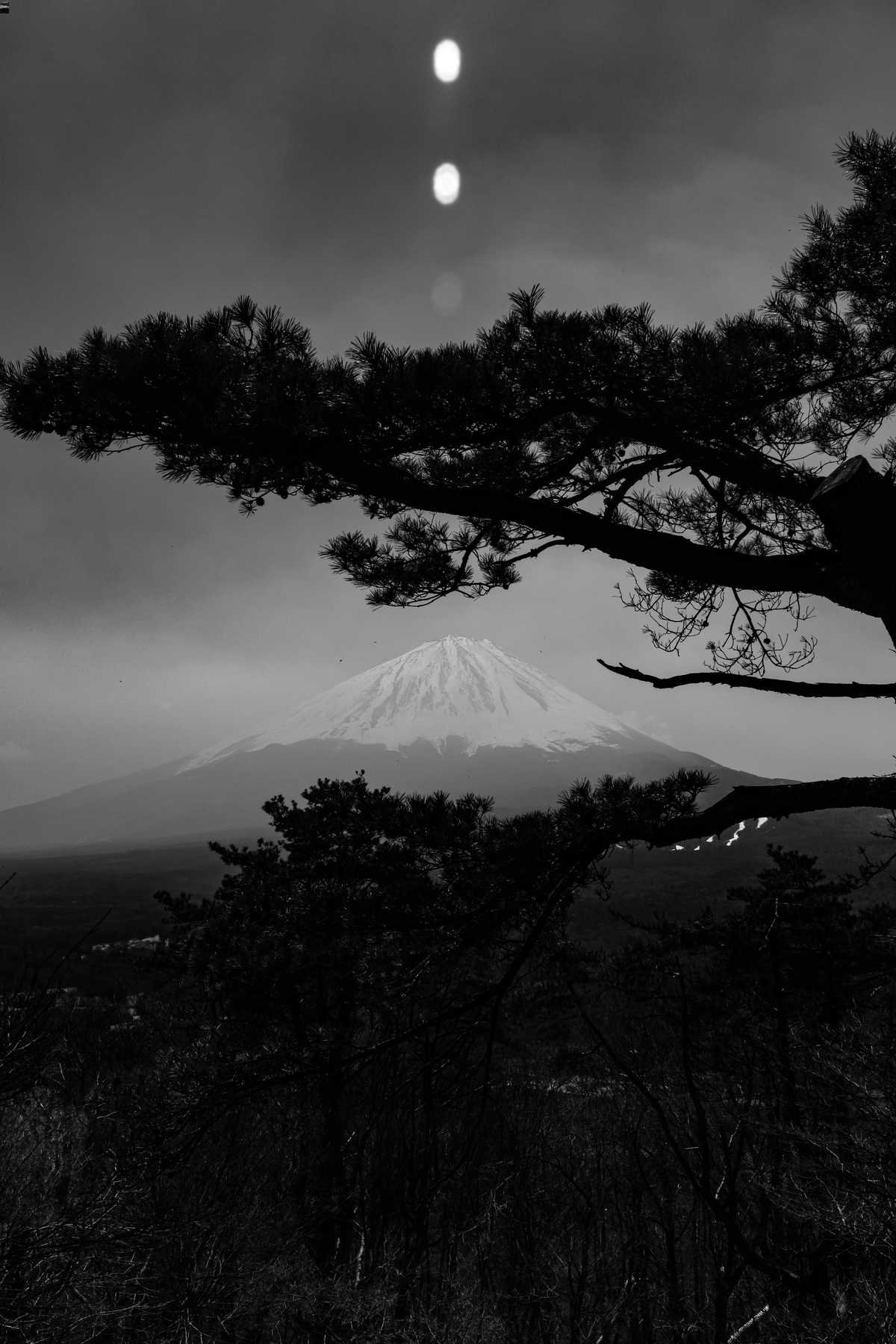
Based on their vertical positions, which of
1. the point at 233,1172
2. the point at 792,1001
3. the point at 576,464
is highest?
the point at 576,464

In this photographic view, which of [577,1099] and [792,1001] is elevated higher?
[792,1001]

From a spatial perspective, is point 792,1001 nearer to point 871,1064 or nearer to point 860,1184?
point 871,1064

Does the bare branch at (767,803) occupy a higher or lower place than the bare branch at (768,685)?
lower

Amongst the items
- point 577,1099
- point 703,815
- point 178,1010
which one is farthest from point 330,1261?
point 577,1099

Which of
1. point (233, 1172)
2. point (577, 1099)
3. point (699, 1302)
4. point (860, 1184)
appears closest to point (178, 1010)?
point (233, 1172)

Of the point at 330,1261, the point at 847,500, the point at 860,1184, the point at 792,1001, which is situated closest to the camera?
the point at 847,500

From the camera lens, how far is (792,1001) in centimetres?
1482

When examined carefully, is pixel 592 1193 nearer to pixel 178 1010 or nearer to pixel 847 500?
pixel 178 1010

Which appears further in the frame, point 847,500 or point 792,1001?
point 792,1001

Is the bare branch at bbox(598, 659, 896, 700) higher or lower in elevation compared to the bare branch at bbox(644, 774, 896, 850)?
higher

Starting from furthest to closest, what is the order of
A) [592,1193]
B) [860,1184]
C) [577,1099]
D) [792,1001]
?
[577,1099], [592,1193], [792,1001], [860,1184]

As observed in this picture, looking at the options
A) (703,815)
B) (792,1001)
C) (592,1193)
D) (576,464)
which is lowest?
(592,1193)

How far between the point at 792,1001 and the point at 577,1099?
19420mm

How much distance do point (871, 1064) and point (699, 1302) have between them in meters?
3.15
